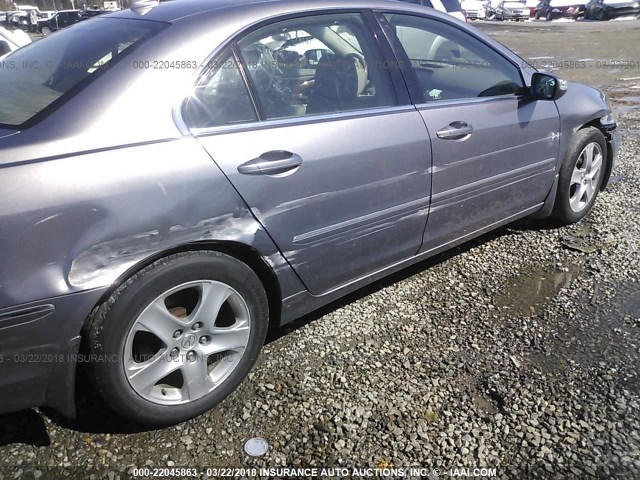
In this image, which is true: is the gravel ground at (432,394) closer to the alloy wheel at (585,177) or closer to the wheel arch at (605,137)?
the alloy wheel at (585,177)

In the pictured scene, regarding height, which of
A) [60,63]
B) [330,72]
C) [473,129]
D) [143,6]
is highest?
[143,6]

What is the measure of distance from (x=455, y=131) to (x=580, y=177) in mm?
1601

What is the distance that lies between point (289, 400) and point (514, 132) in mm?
2059

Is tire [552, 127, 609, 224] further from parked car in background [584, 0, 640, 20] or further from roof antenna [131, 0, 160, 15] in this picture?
parked car in background [584, 0, 640, 20]

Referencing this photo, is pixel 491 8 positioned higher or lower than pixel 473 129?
lower

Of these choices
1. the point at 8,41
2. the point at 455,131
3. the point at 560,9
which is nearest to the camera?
the point at 455,131

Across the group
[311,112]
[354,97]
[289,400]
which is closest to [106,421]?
[289,400]

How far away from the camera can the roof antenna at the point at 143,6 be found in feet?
8.55

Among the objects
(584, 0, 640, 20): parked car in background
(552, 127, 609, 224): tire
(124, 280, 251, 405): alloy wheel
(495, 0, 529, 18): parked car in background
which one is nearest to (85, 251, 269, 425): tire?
(124, 280, 251, 405): alloy wheel

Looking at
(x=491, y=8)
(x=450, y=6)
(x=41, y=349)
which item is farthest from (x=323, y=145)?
(x=491, y=8)

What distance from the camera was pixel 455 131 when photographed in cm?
298

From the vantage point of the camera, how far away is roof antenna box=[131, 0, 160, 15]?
2.61 metres

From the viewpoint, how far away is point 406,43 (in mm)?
3018

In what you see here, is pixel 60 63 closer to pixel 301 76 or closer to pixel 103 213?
pixel 103 213
